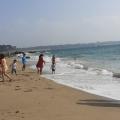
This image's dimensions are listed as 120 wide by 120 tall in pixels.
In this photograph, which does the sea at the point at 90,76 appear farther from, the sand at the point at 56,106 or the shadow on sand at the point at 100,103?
the sand at the point at 56,106

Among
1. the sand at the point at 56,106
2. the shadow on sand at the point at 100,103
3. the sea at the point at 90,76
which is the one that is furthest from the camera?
the sea at the point at 90,76

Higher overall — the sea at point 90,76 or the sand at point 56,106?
the sand at point 56,106

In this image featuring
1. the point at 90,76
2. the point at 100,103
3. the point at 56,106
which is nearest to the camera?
the point at 56,106

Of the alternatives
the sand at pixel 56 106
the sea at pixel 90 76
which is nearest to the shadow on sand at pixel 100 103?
the sand at pixel 56 106

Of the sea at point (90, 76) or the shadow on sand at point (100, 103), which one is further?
the sea at point (90, 76)

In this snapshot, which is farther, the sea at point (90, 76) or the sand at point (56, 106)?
the sea at point (90, 76)

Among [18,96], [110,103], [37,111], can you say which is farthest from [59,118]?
[18,96]

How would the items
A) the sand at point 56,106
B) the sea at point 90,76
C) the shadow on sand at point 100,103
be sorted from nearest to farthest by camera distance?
the sand at point 56,106
the shadow on sand at point 100,103
the sea at point 90,76

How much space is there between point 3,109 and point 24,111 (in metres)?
0.68

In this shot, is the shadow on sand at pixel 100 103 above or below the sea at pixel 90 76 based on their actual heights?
above

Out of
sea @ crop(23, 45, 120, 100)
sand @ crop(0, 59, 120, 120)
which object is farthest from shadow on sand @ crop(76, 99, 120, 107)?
sea @ crop(23, 45, 120, 100)

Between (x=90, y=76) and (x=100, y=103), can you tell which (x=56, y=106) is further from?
(x=90, y=76)

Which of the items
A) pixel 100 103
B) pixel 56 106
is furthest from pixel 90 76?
pixel 56 106

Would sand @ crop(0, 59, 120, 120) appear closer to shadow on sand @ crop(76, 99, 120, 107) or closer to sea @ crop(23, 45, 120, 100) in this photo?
shadow on sand @ crop(76, 99, 120, 107)
